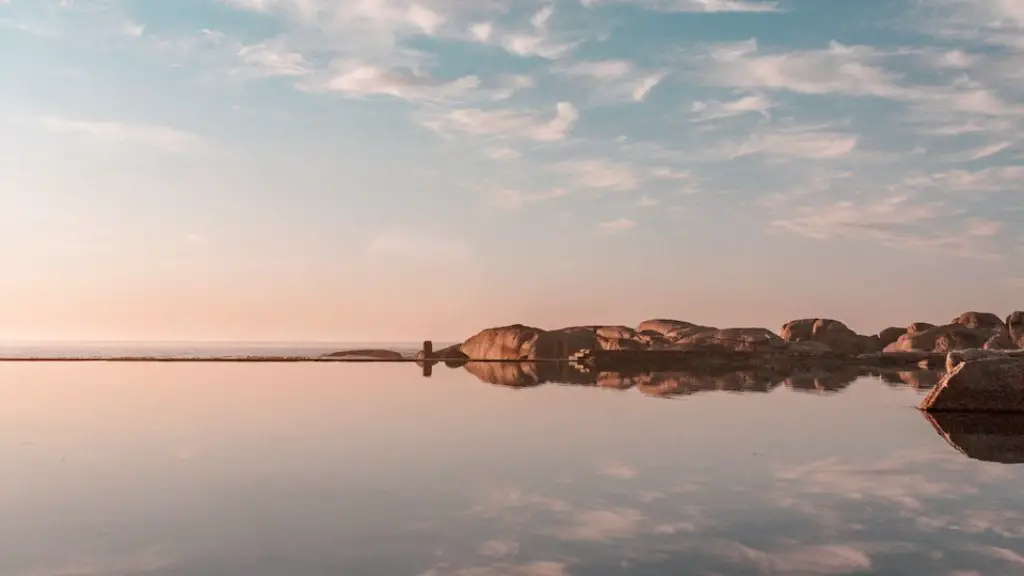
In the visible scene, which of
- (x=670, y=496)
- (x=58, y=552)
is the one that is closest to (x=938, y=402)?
(x=670, y=496)

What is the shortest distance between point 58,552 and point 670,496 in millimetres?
6462

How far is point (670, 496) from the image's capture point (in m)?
10.1

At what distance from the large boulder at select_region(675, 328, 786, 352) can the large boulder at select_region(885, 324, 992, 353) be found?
35.8ft

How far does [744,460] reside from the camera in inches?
512

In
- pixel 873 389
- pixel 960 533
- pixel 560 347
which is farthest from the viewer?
pixel 560 347

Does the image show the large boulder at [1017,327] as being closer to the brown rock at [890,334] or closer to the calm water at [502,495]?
the calm water at [502,495]

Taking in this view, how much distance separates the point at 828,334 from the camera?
3046 inches

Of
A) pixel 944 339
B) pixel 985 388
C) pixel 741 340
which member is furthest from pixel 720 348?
pixel 985 388

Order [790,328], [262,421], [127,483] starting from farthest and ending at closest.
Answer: [790,328], [262,421], [127,483]

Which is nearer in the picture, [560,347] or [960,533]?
[960,533]

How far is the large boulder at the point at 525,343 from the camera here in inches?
2803

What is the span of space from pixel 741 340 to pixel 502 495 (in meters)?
60.9

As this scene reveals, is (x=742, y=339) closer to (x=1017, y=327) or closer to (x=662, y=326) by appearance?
(x=662, y=326)

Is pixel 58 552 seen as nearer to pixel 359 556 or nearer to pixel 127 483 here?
pixel 359 556
